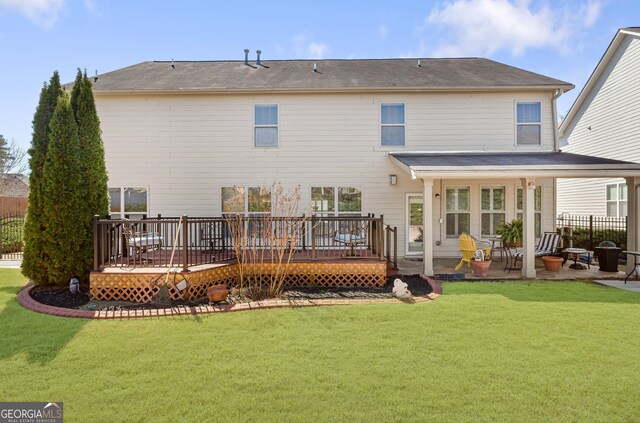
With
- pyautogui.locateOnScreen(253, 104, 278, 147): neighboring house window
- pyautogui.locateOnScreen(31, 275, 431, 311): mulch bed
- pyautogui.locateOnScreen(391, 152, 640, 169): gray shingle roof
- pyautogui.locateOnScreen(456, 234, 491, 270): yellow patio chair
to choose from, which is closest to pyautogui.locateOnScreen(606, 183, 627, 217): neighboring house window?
pyautogui.locateOnScreen(391, 152, 640, 169): gray shingle roof

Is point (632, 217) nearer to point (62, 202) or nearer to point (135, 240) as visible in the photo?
point (135, 240)

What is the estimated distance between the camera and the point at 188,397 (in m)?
2.99

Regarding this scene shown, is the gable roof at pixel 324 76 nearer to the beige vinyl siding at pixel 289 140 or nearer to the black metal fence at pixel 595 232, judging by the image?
the beige vinyl siding at pixel 289 140

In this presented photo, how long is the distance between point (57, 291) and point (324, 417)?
6.26 metres

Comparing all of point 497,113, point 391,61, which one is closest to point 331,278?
point 497,113

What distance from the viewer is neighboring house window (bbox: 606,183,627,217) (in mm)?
12094

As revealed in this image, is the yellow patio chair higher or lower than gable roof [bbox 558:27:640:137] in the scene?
lower

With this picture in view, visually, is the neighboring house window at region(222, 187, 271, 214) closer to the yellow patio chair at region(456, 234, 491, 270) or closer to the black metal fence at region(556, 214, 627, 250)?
the yellow patio chair at region(456, 234, 491, 270)

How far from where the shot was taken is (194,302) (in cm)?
599

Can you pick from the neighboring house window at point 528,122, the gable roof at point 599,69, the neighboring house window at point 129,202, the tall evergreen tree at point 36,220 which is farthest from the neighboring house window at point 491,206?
the tall evergreen tree at point 36,220

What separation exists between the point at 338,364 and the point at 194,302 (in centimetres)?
335

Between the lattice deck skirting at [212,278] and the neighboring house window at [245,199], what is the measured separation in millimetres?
3782

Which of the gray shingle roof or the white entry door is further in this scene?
the white entry door

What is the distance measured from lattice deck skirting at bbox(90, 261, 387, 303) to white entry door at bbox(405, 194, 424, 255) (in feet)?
12.8
